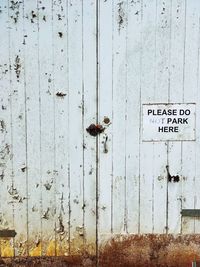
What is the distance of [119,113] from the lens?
11.2 feet

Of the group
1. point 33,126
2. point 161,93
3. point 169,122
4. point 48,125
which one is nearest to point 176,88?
point 161,93

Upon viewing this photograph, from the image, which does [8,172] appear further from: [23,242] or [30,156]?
[23,242]

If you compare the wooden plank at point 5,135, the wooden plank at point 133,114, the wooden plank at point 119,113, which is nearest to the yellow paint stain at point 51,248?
the wooden plank at point 5,135

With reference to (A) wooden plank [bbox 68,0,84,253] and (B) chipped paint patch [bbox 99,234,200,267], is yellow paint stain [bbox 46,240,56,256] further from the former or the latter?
(B) chipped paint patch [bbox 99,234,200,267]

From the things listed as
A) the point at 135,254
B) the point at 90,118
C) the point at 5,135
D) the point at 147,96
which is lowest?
the point at 135,254

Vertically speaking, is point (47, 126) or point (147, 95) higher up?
point (147, 95)

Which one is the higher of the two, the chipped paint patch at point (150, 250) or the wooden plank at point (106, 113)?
the wooden plank at point (106, 113)

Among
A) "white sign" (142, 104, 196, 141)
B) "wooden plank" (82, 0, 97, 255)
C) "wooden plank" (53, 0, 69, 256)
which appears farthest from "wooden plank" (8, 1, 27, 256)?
"white sign" (142, 104, 196, 141)

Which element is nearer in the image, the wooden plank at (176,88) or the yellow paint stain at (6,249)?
the wooden plank at (176,88)

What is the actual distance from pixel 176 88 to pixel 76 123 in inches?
28.7

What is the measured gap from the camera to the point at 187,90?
11.1 ft

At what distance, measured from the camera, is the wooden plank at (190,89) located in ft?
10.9

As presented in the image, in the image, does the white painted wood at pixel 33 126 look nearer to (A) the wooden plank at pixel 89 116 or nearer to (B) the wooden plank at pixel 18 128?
(B) the wooden plank at pixel 18 128

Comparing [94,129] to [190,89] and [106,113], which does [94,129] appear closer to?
[106,113]
